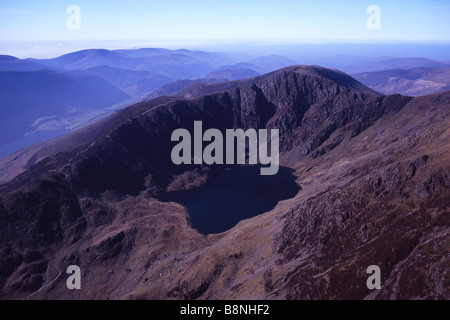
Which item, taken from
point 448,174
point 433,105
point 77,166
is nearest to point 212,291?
point 448,174

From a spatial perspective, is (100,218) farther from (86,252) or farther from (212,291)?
(212,291)

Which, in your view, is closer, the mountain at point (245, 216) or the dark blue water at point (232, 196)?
the mountain at point (245, 216)

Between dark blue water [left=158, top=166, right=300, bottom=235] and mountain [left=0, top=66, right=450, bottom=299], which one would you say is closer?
mountain [left=0, top=66, right=450, bottom=299]

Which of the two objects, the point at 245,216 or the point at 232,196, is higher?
the point at 232,196
